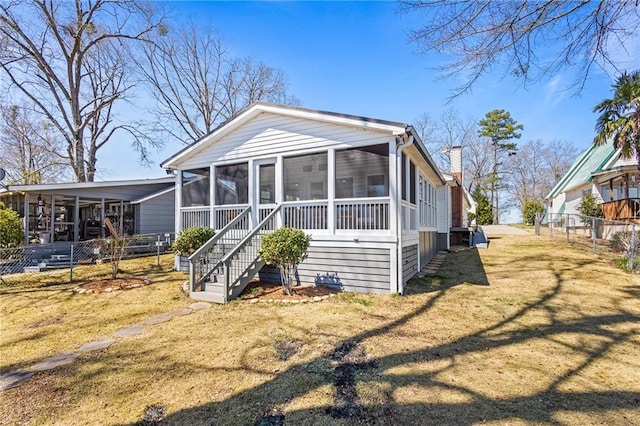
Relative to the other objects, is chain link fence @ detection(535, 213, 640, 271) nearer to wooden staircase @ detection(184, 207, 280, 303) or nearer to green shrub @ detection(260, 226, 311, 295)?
green shrub @ detection(260, 226, 311, 295)

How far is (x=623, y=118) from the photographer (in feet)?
37.7

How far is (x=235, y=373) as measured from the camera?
11.5 feet

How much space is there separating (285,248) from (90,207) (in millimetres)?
14049

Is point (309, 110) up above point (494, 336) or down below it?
above

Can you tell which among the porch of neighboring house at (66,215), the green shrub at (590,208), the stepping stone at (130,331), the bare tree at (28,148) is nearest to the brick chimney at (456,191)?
the green shrub at (590,208)

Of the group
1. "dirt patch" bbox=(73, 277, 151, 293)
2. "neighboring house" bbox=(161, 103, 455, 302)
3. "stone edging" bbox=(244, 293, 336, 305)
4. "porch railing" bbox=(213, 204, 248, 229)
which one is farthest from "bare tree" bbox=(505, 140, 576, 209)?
"dirt patch" bbox=(73, 277, 151, 293)

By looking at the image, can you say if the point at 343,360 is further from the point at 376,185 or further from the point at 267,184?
the point at 267,184

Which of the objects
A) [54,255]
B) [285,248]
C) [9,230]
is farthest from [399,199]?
[9,230]

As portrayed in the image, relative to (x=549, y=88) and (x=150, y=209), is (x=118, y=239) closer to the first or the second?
(x=150, y=209)

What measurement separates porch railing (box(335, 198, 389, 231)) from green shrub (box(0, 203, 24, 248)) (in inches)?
465

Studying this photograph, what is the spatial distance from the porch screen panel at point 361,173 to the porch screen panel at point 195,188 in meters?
4.59

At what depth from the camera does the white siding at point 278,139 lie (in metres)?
7.19

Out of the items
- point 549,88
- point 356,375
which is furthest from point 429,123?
point 356,375

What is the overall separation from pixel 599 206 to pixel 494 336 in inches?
682
